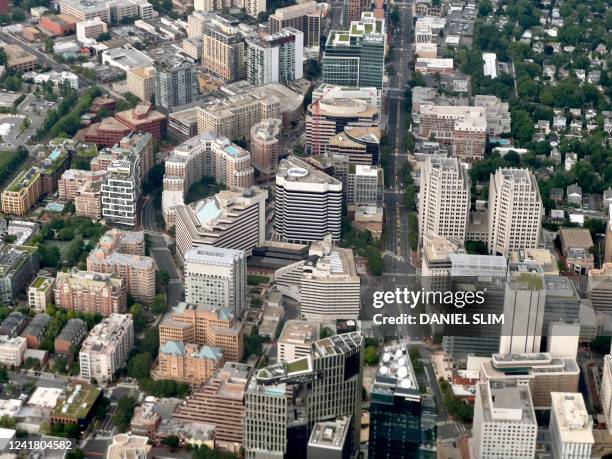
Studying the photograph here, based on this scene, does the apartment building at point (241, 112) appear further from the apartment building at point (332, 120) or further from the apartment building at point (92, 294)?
the apartment building at point (92, 294)

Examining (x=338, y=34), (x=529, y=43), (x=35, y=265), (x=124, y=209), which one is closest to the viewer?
(x=35, y=265)

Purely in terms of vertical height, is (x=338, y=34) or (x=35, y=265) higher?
(x=338, y=34)

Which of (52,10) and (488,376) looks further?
(52,10)

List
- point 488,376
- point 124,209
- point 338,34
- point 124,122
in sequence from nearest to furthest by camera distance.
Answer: point 488,376, point 124,209, point 124,122, point 338,34

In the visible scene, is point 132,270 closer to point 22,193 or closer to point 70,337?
point 70,337

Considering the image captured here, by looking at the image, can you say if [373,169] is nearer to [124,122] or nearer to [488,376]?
[124,122]

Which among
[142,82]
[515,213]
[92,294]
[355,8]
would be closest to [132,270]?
[92,294]

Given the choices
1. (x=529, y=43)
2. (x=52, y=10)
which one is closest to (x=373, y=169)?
(x=529, y=43)
